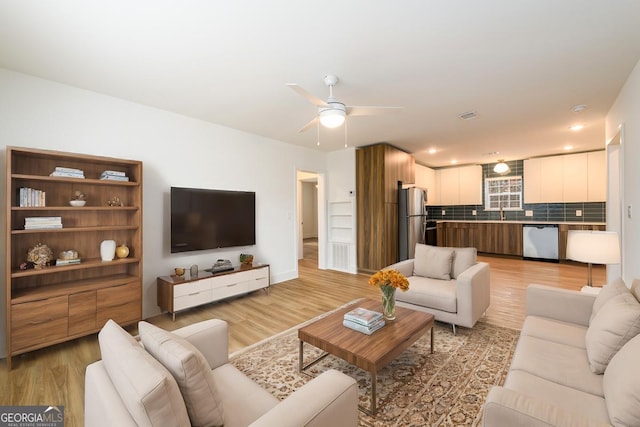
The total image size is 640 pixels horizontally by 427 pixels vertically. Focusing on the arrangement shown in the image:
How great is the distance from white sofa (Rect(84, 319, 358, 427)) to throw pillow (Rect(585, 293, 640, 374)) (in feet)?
4.34

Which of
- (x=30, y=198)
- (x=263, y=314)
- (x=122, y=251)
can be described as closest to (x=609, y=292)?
(x=263, y=314)

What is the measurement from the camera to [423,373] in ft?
7.10

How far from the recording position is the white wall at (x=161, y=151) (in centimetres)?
266

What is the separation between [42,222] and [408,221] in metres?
5.34

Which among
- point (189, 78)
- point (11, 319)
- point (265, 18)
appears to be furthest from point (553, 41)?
point (11, 319)

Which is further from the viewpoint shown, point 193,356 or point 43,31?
point 43,31

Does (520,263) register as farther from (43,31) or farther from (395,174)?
(43,31)

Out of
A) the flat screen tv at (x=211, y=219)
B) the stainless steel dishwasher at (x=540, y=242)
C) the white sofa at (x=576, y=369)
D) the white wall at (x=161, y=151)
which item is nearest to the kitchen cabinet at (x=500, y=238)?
the stainless steel dishwasher at (x=540, y=242)

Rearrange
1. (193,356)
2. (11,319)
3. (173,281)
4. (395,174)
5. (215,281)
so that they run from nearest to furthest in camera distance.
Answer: (193,356) < (11,319) < (173,281) < (215,281) < (395,174)

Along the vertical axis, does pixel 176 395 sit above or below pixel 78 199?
below

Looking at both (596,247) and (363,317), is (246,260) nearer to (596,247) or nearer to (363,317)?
(363,317)

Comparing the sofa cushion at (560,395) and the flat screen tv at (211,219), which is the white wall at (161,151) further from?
the sofa cushion at (560,395)

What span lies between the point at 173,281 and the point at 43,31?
252 cm

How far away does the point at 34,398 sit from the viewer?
76.3 inches
